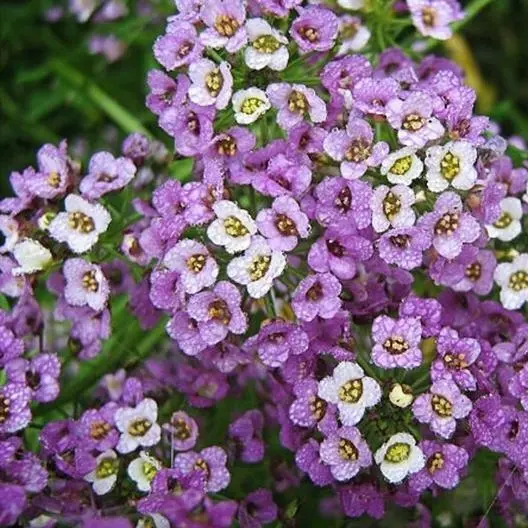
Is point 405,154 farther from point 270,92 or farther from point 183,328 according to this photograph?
point 183,328

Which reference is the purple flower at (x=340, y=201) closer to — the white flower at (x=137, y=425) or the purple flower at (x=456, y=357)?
the purple flower at (x=456, y=357)

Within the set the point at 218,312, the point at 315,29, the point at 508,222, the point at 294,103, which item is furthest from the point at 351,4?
the point at 218,312

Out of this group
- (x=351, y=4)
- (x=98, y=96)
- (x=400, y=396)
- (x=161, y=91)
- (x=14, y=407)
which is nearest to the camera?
(x=400, y=396)

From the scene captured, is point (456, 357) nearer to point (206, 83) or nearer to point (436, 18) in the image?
point (206, 83)

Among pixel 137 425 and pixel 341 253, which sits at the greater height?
pixel 341 253

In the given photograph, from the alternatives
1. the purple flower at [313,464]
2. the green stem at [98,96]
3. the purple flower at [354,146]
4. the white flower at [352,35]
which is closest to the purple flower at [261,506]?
the purple flower at [313,464]

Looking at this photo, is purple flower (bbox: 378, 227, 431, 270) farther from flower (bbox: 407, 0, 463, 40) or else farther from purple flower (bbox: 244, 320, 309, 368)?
flower (bbox: 407, 0, 463, 40)

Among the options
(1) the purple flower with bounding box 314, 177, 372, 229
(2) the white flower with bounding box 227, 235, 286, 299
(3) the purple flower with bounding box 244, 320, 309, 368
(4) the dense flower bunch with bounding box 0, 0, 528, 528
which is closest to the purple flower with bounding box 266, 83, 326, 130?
(4) the dense flower bunch with bounding box 0, 0, 528, 528
